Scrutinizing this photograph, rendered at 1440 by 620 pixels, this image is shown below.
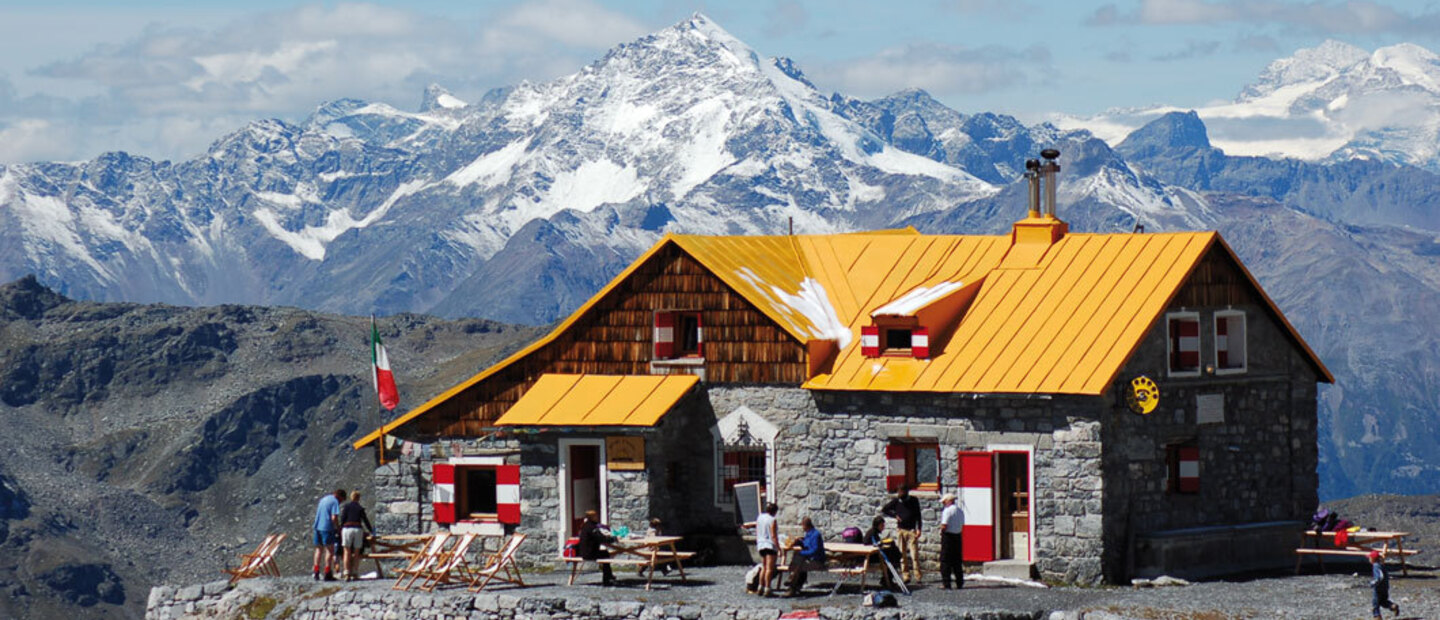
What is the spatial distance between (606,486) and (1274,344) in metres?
14.0

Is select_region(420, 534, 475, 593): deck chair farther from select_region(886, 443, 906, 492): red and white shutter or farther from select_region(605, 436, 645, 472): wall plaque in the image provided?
select_region(886, 443, 906, 492): red and white shutter

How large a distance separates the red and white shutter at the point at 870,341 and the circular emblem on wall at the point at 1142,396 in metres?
5.53

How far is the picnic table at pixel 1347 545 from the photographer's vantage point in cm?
3994

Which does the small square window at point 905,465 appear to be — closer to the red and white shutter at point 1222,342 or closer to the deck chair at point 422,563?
the red and white shutter at point 1222,342

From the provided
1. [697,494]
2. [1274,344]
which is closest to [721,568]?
[697,494]

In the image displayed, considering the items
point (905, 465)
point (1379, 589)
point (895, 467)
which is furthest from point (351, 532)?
point (1379, 589)

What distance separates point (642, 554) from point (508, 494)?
237 inches

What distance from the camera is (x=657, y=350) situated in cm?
4572

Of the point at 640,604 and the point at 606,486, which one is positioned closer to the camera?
the point at 640,604

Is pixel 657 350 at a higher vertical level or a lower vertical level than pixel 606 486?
higher

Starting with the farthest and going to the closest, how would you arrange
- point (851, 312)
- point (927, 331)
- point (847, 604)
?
point (851, 312) → point (927, 331) → point (847, 604)

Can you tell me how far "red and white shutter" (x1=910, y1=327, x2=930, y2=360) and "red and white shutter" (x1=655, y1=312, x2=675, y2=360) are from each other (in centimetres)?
544

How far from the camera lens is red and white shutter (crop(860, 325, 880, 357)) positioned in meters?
43.8

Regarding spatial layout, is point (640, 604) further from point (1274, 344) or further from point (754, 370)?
point (1274, 344)
